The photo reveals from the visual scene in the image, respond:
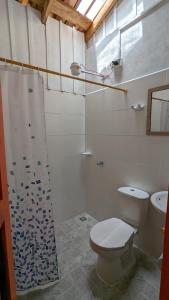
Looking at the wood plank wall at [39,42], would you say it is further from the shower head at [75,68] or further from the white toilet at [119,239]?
the white toilet at [119,239]

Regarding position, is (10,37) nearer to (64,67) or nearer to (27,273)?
(64,67)

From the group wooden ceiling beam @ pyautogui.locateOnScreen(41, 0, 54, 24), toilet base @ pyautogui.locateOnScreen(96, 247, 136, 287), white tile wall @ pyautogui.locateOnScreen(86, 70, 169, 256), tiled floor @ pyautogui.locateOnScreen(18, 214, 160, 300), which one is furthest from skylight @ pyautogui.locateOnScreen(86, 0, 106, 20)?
tiled floor @ pyautogui.locateOnScreen(18, 214, 160, 300)

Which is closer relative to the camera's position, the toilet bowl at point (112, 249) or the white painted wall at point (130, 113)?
the toilet bowl at point (112, 249)

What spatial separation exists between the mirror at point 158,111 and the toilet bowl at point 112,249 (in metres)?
0.98

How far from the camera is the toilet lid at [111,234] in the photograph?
1.26 m

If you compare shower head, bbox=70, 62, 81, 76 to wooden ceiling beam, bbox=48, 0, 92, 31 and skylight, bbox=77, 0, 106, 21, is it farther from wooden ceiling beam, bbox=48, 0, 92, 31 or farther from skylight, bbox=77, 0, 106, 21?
skylight, bbox=77, 0, 106, 21

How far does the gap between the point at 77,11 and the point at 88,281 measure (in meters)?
2.88

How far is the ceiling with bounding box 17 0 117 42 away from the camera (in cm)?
166

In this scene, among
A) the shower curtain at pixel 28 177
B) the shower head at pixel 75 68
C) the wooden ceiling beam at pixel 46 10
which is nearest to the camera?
the shower curtain at pixel 28 177

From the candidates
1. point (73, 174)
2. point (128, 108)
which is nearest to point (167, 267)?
point (128, 108)

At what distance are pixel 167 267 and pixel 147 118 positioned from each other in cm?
129

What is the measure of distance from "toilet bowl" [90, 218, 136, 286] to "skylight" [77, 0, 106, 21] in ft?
8.09

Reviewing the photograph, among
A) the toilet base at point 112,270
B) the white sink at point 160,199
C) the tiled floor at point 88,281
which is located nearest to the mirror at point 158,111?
the white sink at point 160,199

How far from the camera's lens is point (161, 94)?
55.5 inches
